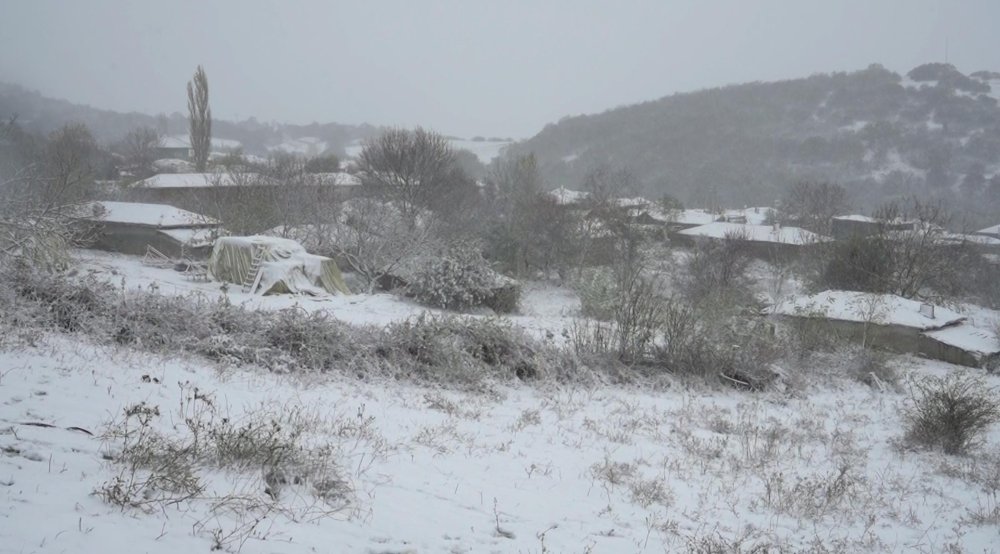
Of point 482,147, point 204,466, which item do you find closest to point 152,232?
point 204,466

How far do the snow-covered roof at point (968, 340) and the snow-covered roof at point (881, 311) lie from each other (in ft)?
0.76

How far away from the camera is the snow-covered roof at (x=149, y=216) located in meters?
25.1

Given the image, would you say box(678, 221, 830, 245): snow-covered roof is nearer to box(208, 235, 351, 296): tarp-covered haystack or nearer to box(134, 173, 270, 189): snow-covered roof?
box(208, 235, 351, 296): tarp-covered haystack

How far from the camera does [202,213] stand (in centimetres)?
2675

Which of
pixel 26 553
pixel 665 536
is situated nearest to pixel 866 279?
pixel 665 536

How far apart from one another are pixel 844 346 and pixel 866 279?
13094mm

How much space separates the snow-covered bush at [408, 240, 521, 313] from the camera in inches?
717

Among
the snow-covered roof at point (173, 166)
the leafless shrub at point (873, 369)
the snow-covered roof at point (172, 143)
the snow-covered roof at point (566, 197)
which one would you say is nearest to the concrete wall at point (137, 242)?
the snow-covered roof at point (566, 197)

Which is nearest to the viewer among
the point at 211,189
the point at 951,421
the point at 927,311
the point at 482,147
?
the point at 951,421

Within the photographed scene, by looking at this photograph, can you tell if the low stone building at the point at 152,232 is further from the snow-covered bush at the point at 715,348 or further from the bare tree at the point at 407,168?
the snow-covered bush at the point at 715,348

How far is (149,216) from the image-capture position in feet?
83.8

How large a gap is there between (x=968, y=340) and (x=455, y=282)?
49.6ft

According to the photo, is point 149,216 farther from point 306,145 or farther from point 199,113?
point 306,145

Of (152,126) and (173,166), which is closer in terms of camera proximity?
(173,166)
